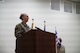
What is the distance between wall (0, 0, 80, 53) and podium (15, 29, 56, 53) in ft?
7.62

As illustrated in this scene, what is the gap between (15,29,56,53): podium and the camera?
239cm

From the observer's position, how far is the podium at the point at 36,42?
2.39m

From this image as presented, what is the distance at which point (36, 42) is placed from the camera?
7.85 feet

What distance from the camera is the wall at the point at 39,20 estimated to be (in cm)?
494

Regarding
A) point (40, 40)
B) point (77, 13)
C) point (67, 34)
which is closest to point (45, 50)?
point (40, 40)

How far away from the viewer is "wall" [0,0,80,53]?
4.94 metres

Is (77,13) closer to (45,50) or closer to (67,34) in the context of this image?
(67,34)

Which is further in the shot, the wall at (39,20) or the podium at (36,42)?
the wall at (39,20)

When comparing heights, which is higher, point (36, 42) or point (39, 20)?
point (39, 20)

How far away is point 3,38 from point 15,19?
652 millimetres

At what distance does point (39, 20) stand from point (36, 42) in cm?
299

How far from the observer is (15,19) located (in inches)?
199

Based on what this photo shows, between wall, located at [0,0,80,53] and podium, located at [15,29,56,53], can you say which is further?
wall, located at [0,0,80,53]

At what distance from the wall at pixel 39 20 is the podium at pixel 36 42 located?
2321 mm
